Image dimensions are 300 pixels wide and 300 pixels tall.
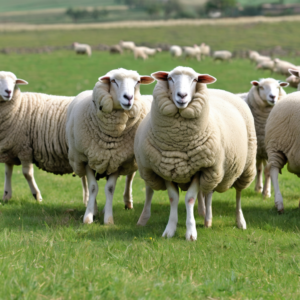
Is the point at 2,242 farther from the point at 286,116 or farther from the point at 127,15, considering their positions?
the point at 127,15

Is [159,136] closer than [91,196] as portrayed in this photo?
Yes

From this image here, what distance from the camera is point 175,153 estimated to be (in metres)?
4.86

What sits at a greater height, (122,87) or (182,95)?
(182,95)

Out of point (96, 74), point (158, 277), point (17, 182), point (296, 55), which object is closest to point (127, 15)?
point (296, 55)

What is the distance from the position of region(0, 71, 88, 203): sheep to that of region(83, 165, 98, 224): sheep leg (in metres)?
1.20

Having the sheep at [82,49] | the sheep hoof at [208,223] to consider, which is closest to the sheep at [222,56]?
the sheep at [82,49]

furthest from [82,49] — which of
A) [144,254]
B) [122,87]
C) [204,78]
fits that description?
[144,254]

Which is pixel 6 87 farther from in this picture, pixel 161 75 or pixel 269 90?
pixel 269 90

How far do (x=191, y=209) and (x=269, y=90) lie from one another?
3634 millimetres

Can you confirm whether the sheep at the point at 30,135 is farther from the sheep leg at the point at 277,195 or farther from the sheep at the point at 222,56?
the sheep at the point at 222,56

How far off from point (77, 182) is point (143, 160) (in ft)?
16.0

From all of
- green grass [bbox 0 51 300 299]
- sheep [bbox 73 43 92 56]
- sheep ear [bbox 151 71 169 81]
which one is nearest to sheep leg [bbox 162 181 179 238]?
green grass [bbox 0 51 300 299]

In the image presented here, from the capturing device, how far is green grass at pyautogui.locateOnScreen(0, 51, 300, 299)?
3311 millimetres

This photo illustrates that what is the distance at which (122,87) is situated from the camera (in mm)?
5484
